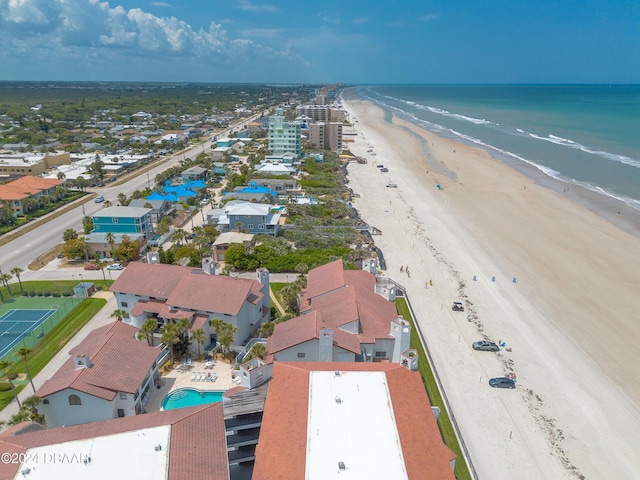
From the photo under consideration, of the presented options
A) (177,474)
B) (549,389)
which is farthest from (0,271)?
(549,389)

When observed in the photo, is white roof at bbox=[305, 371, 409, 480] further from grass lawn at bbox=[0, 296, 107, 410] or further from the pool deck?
grass lawn at bbox=[0, 296, 107, 410]

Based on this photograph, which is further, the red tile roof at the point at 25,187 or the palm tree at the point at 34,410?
the red tile roof at the point at 25,187

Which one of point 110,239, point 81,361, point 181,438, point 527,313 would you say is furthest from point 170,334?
point 527,313

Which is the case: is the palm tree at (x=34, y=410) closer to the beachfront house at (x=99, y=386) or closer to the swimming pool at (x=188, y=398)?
the beachfront house at (x=99, y=386)

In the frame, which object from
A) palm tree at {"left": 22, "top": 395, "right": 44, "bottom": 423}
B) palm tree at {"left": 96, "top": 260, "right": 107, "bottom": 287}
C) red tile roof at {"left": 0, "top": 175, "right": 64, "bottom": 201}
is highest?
red tile roof at {"left": 0, "top": 175, "right": 64, "bottom": 201}

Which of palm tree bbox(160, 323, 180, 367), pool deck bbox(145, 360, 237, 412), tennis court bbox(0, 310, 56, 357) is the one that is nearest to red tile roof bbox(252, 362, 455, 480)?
pool deck bbox(145, 360, 237, 412)

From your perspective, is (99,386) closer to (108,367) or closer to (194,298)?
(108,367)

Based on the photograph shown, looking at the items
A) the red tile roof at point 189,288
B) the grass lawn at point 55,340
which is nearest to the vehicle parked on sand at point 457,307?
the red tile roof at point 189,288
